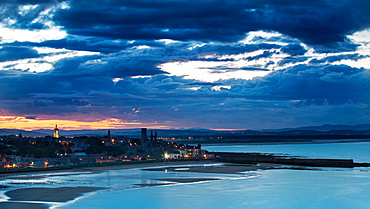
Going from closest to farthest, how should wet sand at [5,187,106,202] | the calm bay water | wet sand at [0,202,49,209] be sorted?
wet sand at [0,202,49,209] → the calm bay water → wet sand at [5,187,106,202]

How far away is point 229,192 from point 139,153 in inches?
2941

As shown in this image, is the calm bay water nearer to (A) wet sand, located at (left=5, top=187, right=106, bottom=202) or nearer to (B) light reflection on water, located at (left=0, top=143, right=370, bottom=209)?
(B) light reflection on water, located at (left=0, top=143, right=370, bottom=209)

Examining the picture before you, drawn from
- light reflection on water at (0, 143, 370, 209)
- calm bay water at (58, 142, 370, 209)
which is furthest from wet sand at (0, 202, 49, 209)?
calm bay water at (58, 142, 370, 209)

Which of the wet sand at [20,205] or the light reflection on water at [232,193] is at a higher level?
the wet sand at [20,205]

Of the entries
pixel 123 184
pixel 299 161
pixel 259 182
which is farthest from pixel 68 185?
pixel 299 161

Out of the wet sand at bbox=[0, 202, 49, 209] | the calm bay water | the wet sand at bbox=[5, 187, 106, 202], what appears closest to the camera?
the wet sand at bbox=[0, 202, 49, 209]

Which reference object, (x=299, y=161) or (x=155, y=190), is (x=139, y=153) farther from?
(x=155, y=190)

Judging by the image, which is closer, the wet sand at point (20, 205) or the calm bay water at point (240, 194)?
the wet sand at point (20, 205)

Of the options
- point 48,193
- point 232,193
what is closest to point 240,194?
point 232,193

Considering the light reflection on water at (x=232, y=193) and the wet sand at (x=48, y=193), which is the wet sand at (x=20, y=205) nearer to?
the light reflection on water at (x=232, y=193)

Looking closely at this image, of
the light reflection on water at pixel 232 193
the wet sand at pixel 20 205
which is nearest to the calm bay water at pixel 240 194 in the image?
the light reflection on water at pixel 232 193

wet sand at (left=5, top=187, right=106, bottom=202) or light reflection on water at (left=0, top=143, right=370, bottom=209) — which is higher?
wet sand at (left=5, top=187, right=106, bottom=202)

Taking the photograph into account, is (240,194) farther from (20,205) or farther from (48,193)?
(20,205)

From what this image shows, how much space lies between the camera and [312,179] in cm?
6094
